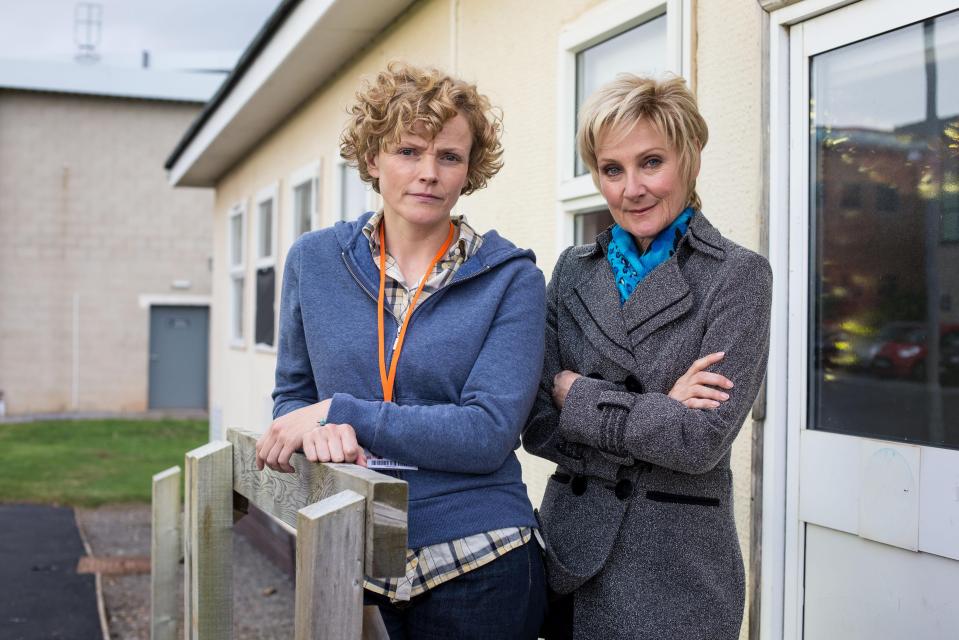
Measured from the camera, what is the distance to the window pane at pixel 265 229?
30.9ft

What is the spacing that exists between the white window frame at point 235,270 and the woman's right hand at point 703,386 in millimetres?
8845

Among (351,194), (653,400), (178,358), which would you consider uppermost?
Answer: (351,194)

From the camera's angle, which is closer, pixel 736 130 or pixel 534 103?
pixel 736 130

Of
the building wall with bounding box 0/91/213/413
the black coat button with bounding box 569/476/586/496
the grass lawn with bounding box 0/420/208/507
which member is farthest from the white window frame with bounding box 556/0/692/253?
the building wall with bounding box 0/91/213/413

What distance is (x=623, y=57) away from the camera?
11.6 feet

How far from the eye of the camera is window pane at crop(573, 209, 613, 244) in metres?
3.60

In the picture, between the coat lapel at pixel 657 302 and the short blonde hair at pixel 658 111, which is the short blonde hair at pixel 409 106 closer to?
the short blonde hair at pixel 658 111

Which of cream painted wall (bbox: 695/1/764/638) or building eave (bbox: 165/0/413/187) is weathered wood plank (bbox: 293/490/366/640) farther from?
building eave (bbox: 165/0/413/187)

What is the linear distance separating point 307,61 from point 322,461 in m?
5.58

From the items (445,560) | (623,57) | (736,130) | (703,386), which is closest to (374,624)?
(445,560)

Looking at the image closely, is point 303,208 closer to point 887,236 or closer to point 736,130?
point 736,130

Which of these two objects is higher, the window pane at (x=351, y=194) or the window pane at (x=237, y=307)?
the window pane at (x=351, y=194)

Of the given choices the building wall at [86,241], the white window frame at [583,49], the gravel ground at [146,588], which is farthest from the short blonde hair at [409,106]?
the building wall at [86,241]

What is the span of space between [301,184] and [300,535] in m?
6.70
